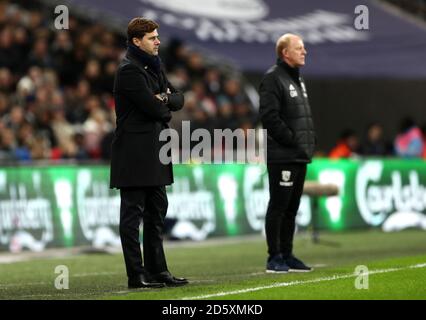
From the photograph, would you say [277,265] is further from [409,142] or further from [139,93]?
[409,142]

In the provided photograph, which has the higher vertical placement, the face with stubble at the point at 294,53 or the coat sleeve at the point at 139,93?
the face with stubble at the point at 294,53

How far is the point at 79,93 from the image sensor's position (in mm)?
22594

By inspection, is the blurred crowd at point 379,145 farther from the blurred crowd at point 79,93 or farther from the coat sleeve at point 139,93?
the coat sleeve at point 139,93

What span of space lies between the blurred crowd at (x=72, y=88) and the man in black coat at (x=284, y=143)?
7.38 metres

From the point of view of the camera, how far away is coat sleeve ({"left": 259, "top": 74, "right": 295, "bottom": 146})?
12.5 meters

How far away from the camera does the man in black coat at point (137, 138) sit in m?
10.7

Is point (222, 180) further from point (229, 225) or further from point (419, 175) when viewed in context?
point (419, 175)

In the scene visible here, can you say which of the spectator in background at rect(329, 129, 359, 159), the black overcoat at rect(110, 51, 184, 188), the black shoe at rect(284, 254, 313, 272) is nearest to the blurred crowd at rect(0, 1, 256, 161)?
the spectator in background at rect(329, 129, 359, 159)

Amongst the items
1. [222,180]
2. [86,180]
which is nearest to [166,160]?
[86,180]

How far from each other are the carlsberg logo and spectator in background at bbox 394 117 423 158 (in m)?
0.78

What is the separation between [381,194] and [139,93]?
12.7m

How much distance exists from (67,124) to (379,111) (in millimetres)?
11617

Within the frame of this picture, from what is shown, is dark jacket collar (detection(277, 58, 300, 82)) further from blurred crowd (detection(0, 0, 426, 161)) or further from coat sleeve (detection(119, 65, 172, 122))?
blurred crowd (detection(0, 0, 426, 161))

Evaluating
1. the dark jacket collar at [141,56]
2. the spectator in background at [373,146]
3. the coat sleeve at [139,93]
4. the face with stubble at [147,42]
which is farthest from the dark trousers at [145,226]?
the spectator in background at [373,146]
